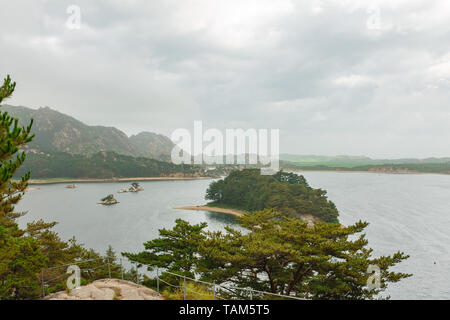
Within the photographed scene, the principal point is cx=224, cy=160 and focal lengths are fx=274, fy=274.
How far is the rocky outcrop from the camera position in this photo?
8.20m

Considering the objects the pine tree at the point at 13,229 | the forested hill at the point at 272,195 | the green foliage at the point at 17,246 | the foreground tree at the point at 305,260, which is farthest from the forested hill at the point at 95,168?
the foreground tree at the point at 305,260

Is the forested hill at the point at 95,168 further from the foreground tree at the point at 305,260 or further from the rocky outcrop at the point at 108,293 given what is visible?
the rocky outcrop at the point at 108,293

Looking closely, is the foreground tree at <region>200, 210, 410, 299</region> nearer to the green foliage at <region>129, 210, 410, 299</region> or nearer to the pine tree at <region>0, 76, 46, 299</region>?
the green foliage at <region>129, 210, 410, 299</region>

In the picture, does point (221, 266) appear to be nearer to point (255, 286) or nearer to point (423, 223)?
point (255, 286)

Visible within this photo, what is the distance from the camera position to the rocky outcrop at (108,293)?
820 centimetres

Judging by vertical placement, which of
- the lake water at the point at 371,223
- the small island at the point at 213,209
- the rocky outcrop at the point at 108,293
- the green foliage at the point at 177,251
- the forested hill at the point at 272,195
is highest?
the rocky outcrop at the point at 108,293

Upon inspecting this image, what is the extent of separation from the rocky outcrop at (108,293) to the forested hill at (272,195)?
43395mm

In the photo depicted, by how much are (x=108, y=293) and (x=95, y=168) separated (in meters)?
185

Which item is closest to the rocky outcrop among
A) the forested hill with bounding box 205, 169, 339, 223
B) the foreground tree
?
the foreground tree

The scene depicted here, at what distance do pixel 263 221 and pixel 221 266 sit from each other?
5328mm

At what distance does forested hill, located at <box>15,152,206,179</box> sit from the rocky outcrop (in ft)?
580

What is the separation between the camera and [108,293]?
27.9 ft

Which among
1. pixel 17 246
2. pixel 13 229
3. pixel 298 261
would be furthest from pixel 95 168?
pixel 298 261

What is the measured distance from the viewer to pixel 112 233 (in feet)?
166
